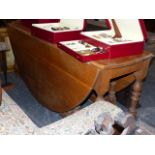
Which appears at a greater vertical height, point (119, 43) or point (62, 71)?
point (119, 43)

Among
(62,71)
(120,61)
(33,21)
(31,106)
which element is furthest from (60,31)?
(31,106)

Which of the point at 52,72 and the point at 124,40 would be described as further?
the point at 52,72

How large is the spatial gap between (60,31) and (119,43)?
1.74ft

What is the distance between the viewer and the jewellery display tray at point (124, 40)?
1443mm

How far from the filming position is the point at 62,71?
1.70 metres

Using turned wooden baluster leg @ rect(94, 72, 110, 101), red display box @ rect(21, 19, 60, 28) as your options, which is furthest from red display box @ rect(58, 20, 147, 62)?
red display box @ rect(21, 19, 60, 28)

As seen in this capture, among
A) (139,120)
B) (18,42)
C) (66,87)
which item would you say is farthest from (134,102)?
(18,42)

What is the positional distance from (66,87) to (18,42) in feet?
2.89

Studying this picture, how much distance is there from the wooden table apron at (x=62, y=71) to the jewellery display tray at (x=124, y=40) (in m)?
0.05

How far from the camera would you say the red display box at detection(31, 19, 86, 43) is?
1772 millimetres

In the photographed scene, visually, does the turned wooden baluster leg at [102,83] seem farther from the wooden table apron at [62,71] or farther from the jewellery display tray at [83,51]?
the jewellery display tray at [83,51]

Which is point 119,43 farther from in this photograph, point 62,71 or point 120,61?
point 62,71

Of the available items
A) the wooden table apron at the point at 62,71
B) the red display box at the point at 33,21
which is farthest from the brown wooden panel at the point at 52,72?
the red display box at the point at 33,21
